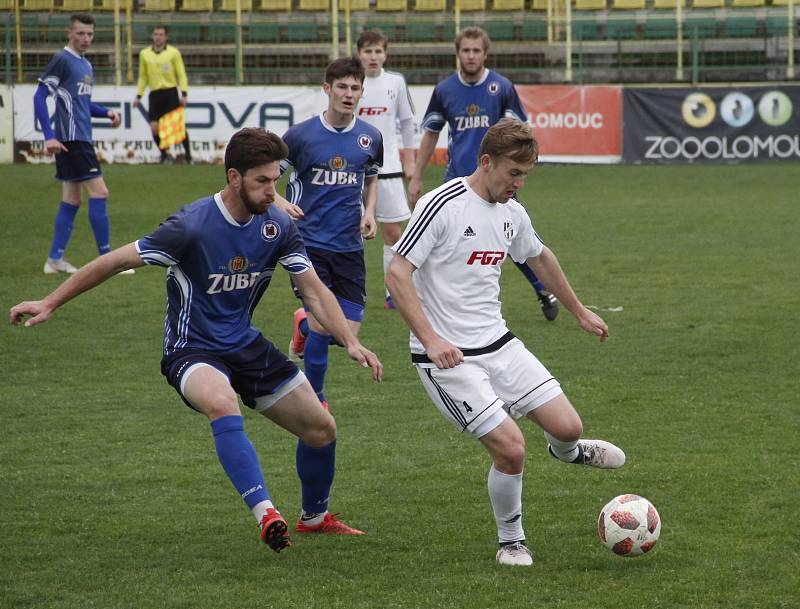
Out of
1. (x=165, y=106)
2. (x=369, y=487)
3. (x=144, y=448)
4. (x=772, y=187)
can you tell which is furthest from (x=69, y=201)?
(x=772, y=187)

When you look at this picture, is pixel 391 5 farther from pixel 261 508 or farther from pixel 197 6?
pixel 261 508

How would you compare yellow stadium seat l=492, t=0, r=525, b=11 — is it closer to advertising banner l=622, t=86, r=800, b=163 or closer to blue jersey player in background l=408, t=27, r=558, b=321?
advertising banner l=622, t=86, r=800, b=163

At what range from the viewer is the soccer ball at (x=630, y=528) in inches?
194

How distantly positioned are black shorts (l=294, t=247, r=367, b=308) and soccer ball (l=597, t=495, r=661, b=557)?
292 centimetres

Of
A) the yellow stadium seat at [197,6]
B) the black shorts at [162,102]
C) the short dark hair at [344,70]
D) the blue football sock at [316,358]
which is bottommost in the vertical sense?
the blue football sock at [316,358]

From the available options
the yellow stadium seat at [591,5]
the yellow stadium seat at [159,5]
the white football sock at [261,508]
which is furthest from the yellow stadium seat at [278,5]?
the white football sock at [261,508]

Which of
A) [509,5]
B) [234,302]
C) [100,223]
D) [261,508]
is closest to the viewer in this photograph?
[261,508]

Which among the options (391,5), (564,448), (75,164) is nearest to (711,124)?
(391,5)

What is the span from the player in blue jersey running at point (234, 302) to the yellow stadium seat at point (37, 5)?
2398 centimetres

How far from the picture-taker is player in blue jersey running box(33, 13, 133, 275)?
11.9 metres

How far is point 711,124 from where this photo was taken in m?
23.3

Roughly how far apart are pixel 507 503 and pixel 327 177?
3.10 m

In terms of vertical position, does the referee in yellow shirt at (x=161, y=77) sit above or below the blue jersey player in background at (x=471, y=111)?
above

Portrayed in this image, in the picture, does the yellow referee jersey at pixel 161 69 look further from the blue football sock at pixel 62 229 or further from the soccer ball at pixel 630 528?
the soccer ball at pixel 630 528
